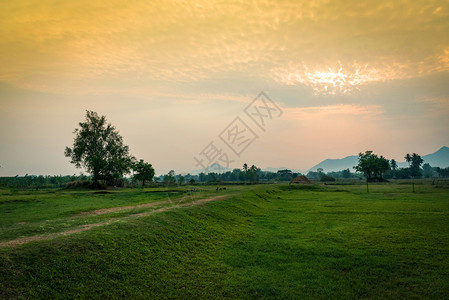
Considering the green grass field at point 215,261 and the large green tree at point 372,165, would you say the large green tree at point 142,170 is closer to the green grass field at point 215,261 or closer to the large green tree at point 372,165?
the green grass field at point 215,261

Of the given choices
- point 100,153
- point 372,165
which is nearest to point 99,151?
point 100,153

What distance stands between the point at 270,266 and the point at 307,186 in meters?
A: 55.0

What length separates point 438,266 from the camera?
9.71 meters

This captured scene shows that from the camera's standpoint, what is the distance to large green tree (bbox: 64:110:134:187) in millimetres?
52906

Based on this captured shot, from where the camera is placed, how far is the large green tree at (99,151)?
5291 centimetres

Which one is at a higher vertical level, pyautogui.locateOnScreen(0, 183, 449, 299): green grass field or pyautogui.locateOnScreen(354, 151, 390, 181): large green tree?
pyautogui.locateOnScreen(354, 151, 390, 181): large green tree

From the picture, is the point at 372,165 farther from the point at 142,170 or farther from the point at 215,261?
the point at 215,261

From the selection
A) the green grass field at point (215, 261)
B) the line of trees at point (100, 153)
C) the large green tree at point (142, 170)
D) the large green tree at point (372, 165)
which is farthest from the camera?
the large green tree at point (372, 165)

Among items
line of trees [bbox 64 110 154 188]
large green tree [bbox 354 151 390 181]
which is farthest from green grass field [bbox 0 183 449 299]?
large green tree [bbox 354 151 390 181]

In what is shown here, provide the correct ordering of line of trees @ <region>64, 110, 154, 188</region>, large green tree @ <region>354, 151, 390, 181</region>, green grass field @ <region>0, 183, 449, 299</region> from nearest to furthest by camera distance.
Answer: green grass field @ <region>0, 183, 449, 299</region> → line of trees @ <region>64, 110, 154, 188</region> → large green tree @ <region>354, 151, 390, 181</region>

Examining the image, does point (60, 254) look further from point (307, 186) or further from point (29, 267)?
point (307, 186)

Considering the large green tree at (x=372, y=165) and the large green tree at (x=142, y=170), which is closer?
the large green tree at (x=142, y=170)

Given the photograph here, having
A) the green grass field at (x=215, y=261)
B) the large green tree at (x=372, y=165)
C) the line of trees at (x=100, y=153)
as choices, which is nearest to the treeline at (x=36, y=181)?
the line of trees at (x=100, y=153)

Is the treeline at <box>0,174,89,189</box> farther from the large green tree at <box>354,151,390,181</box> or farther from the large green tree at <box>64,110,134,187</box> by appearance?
the large green tree at <box>354,151,390,181</box>
